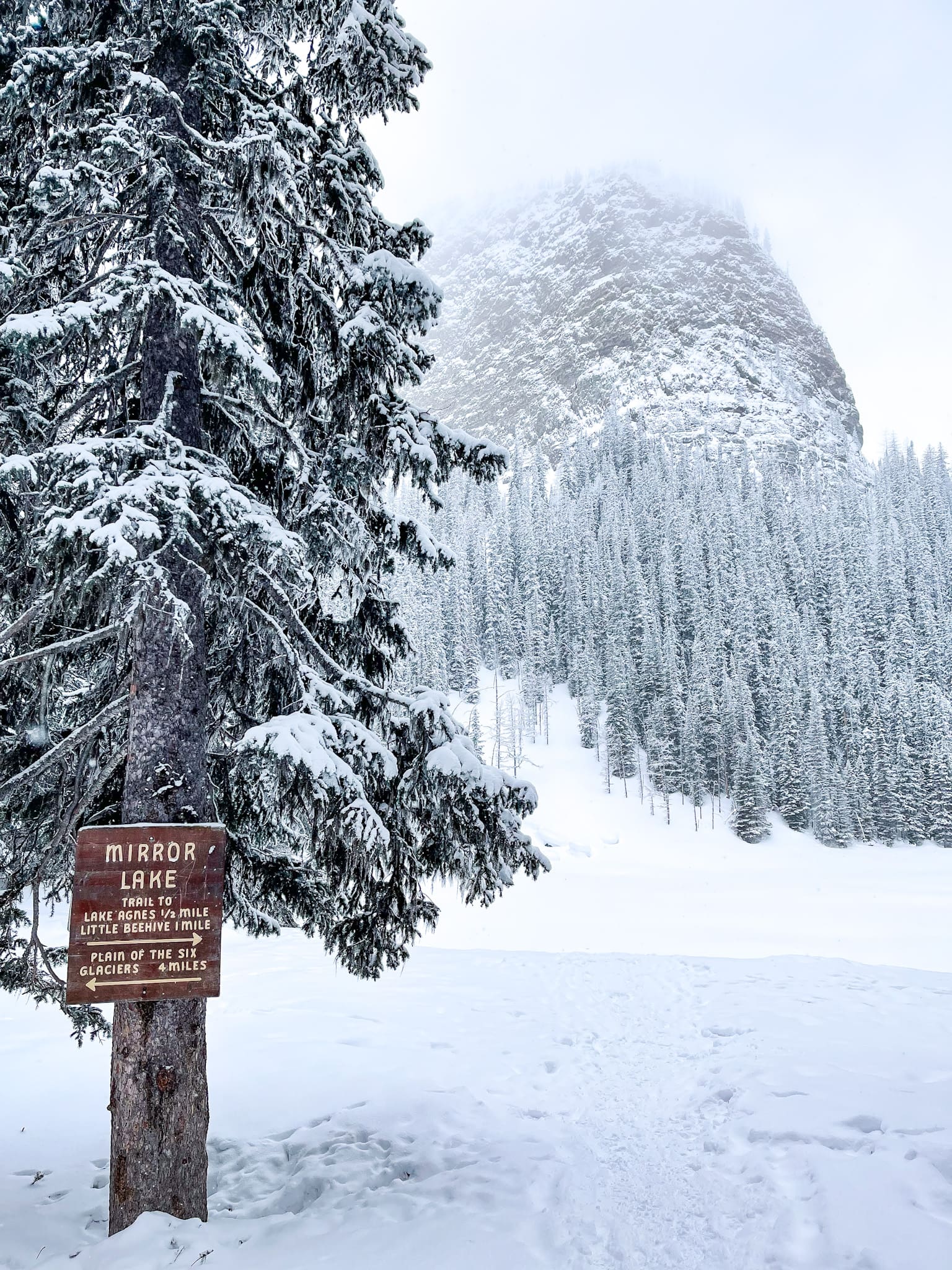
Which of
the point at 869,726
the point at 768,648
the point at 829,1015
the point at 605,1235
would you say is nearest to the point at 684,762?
the point at 869,726

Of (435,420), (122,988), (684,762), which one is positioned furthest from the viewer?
(684,762)

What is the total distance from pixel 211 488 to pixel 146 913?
240 centimetres

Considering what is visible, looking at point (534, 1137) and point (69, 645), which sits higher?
point (69, 645)

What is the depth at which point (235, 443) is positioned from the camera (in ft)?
16.9

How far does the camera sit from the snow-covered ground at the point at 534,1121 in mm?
4176

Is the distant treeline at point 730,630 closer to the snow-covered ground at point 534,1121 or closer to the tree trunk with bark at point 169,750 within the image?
the snow-covered ground at point 534,1121

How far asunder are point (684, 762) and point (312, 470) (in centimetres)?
6113

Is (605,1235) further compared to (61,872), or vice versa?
(61,872)

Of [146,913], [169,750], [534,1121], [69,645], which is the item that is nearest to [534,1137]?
[534,1121]

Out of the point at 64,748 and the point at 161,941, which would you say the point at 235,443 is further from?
the point at 161,941

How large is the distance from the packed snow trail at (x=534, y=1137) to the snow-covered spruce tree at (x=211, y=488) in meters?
1.20

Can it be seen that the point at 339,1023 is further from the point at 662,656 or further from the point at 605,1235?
the point at 662,656

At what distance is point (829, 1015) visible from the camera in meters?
9.59

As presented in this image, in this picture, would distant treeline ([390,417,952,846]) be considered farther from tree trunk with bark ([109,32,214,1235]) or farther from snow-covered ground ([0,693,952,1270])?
tree trunk with bark ([109,32,214,1235])
